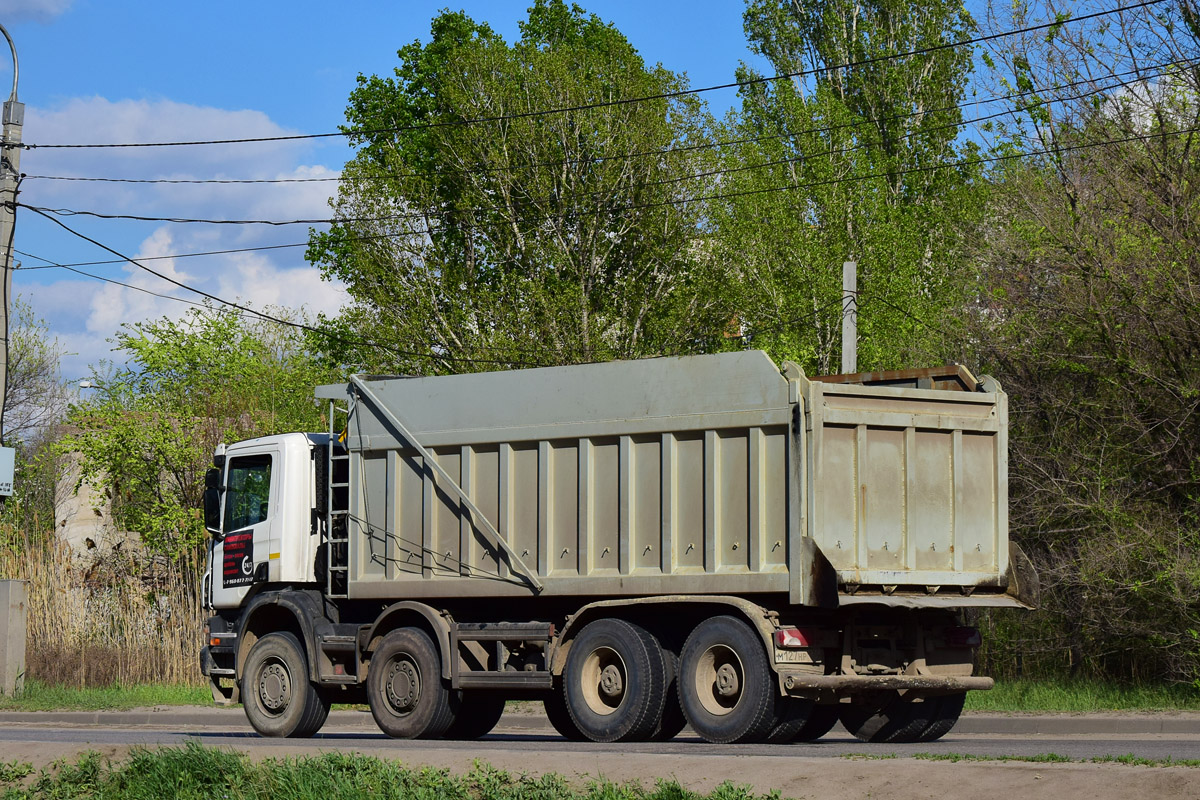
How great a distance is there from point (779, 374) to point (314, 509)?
5234mm

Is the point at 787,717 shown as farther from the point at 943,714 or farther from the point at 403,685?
the point at 403,685

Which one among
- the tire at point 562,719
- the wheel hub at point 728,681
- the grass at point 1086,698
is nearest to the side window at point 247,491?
the tire at point 562,719

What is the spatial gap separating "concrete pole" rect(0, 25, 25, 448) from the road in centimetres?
676

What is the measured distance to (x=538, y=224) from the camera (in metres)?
34.1

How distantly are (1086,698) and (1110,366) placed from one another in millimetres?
3848

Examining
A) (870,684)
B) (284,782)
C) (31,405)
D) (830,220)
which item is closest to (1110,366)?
(870,684)

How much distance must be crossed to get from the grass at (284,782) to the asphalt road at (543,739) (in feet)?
1.59

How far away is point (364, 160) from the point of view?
121ft

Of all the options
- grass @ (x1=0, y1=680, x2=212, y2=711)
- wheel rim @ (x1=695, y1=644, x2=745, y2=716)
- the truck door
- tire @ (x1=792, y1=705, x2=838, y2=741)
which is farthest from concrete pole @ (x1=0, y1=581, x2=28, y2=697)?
wheel rim @ (x1=695, y1=644, x2=745, y2=716)

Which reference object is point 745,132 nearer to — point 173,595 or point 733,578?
point 173,595

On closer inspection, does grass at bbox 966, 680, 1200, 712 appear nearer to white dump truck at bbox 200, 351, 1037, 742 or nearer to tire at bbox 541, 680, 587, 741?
white dump truck at bbox 200, 351, 1037, 742

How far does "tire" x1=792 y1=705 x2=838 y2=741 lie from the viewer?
1223 cm

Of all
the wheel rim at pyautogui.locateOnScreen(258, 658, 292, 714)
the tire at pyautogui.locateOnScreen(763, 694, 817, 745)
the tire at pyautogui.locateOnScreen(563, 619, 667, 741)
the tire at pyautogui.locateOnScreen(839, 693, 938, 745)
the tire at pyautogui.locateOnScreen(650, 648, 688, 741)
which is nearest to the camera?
the tire at pyautogui.locateOnScreen(763, 694, 817, 745)

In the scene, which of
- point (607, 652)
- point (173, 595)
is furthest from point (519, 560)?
point (173, 595)
